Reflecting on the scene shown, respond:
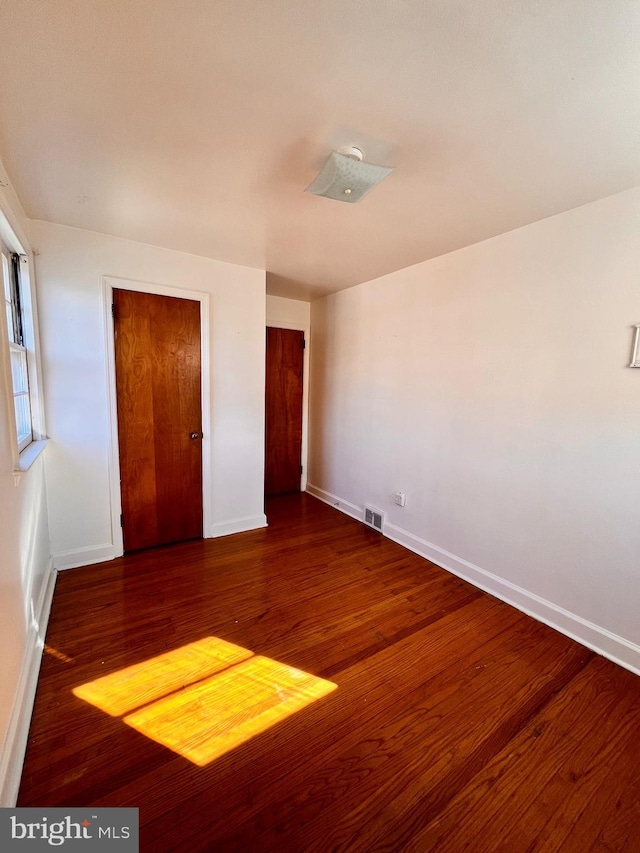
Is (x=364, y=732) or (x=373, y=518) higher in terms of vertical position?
(x=373, y=518)

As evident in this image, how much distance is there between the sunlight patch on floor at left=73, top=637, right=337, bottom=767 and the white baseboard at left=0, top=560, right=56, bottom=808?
21 centimetres

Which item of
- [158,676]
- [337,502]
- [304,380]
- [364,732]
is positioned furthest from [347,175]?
[337,502]

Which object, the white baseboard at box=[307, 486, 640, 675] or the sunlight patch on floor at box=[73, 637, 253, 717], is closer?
the sunlight patch on floor at box=[73, 637, 253, 717]

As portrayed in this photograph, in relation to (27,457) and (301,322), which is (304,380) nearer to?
(301,322)

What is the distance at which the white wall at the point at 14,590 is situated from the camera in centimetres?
Result: 117

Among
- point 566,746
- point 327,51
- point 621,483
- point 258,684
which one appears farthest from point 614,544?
point 327,51

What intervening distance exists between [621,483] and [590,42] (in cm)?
182

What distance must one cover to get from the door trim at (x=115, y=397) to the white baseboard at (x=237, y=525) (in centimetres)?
6

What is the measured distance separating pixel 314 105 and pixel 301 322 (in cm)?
304

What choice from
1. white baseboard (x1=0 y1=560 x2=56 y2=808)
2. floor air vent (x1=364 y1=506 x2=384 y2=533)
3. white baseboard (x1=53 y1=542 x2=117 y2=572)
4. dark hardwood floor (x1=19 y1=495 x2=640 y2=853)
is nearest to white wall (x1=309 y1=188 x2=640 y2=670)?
floor air vent (x1=364 y1=506 x2=384 y2=533)

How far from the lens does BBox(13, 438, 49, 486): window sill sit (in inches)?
57.2

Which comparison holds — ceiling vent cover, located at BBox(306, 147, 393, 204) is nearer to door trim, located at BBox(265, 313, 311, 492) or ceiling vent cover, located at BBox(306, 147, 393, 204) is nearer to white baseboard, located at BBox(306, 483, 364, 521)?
door trim, located at BBox(265, 313, 311, 492)

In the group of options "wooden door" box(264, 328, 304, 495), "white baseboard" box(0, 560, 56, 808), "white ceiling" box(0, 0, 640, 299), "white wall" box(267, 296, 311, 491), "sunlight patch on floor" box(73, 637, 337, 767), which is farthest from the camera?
"wooden door" box(264, 328, 304, 495)

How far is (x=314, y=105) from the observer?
126 cm
